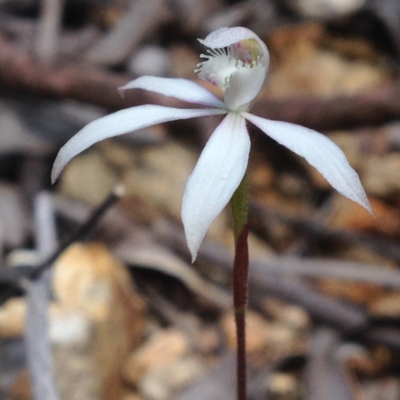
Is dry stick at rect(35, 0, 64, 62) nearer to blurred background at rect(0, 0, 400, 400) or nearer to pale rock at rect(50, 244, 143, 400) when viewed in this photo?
blurred background at rect(0, 0, 400, 400)

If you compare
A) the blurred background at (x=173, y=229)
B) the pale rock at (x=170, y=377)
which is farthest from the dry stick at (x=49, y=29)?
the pale rock at (x=170, y=377)

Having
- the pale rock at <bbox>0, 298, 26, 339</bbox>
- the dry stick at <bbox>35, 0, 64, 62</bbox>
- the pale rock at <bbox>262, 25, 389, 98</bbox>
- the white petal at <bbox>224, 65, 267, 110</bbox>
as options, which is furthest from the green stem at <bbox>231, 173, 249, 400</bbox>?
the pale rock at <bbox>262, 25, 389, 98</bbox>

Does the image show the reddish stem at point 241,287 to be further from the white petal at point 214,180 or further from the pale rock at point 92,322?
the pale rock at point 92,322

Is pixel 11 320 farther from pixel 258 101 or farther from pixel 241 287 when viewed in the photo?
pixel 258 101

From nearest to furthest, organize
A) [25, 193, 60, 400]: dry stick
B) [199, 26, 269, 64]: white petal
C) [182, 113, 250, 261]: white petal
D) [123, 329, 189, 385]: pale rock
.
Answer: [182, 113, 250, 261]: white petal
[199, 26, 269, 64]: white petal
[25, 193, 60, 400]: dry stick
[123, 329, 189, 385]: pale rock

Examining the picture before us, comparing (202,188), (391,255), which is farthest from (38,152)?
(202,188)

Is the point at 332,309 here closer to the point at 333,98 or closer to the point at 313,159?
the point at 333,98

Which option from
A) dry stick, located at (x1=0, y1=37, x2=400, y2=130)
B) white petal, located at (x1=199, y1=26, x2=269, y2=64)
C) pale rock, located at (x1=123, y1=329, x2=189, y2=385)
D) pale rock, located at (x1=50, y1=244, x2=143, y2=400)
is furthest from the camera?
dry stick, located at (x1=0, y1=37, x2=400, y2=130)
